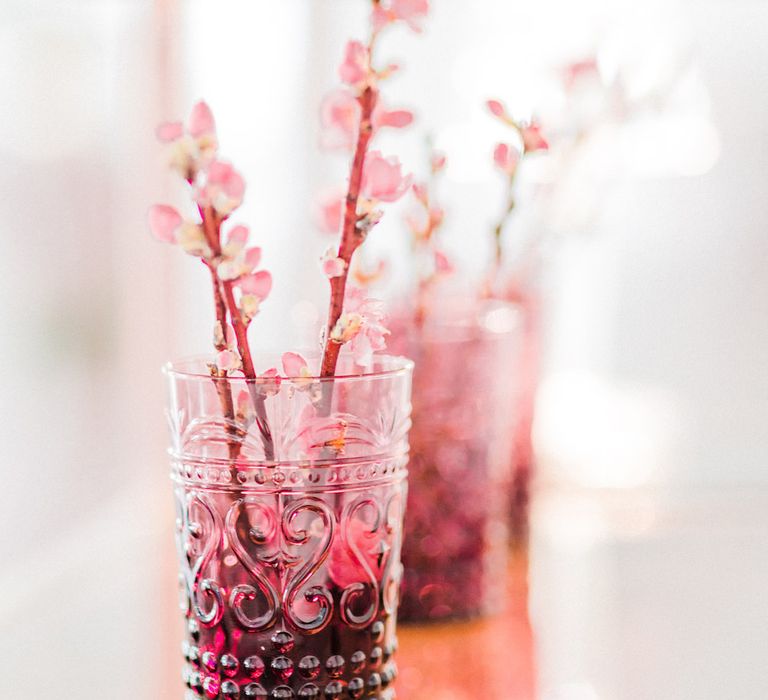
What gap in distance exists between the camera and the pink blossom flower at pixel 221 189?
482 millimetres

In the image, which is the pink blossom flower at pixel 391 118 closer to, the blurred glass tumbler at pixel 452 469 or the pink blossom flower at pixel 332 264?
the pink blossom flower at pixel 332 264

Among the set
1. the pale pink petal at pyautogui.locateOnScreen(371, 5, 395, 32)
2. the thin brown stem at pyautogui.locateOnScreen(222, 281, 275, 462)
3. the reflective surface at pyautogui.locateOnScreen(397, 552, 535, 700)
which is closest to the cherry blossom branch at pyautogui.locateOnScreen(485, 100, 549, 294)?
the pale pink petal at pyautogui.locateOnScreen(371, 5, 395, 32)

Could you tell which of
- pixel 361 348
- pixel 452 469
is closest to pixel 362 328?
pixel 361 348

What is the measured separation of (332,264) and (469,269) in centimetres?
136

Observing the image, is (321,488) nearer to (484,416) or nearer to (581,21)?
(484,416)

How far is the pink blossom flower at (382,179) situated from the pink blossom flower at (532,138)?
145 mm

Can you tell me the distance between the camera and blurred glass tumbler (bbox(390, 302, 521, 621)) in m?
0.90

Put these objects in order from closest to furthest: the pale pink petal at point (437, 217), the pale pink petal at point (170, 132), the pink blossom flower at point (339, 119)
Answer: the pale pink petal at point (170, 132) < the pink blossom flower at point (339, 119) < the pale pink petal at point (437, 217)

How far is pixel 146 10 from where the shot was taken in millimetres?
1347

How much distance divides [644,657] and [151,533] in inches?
22.2

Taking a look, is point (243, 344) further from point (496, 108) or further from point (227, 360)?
point (496, 108)

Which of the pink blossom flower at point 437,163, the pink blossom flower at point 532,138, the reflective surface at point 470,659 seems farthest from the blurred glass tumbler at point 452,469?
the pink blossom flower at point 532,138

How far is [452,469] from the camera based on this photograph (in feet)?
2.99

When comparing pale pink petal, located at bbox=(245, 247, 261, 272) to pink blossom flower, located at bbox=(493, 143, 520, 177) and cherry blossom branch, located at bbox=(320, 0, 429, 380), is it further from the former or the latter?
pink blossom flower, located at bbox=(493, 143, 520, 177)
